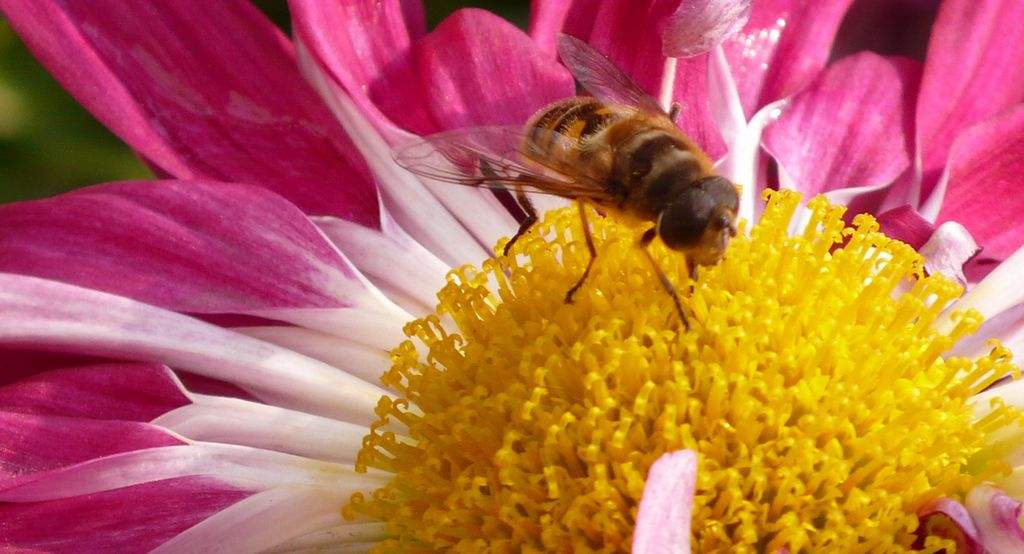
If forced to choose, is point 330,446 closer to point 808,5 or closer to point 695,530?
point 695,530

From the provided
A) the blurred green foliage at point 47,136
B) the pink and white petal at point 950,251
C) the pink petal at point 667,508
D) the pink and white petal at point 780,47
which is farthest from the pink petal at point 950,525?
the blurred green foliage at point 47,136

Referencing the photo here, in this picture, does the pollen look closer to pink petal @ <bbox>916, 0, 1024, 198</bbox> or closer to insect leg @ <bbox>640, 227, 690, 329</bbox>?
insect leg @ <bbox>640, 227, 690, 329</bbox>

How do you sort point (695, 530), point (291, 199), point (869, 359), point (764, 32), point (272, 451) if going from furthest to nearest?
point (764, 32) < point (291, 199) < point (272, 451) < point (869, 359) < point (695, 530)

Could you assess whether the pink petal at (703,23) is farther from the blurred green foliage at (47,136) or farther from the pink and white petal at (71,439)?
the pink and white petal at (71,439)

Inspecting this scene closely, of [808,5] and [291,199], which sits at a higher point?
[808,5]

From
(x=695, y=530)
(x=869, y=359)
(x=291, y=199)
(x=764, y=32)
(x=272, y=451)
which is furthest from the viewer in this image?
(x=764, y=32)

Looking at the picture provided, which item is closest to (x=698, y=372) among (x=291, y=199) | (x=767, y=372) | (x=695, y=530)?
(x=767, y=372)

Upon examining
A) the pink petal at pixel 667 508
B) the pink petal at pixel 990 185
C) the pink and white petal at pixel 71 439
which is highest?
the pink petal at pixel 990 185
